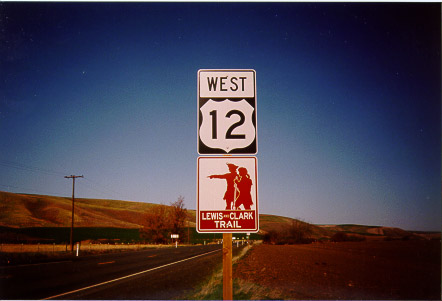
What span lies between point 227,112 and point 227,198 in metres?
0.86

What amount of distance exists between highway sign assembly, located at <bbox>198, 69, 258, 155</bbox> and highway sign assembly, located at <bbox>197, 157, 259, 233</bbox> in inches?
8.1

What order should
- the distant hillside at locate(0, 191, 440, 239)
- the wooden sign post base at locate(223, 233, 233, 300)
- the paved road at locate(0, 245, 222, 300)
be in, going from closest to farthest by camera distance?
the wooden sign post base at locate(223, 233, 233, 300) → the paved road at locate(0, 245, 222, 300) → the distant hillside at locate(0, 191, 440, 239)

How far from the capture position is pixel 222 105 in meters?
3.31

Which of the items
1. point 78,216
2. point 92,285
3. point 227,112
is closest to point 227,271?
point 227,112

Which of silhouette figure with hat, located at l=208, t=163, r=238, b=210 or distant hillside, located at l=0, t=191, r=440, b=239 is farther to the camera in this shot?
distant hillside, located at l=0, t=191, r=440, b=239

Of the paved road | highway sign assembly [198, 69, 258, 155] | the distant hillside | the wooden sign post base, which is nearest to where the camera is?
the wooden sign post base

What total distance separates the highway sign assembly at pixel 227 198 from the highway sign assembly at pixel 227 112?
21 cm

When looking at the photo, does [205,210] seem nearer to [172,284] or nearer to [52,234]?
[172,284]

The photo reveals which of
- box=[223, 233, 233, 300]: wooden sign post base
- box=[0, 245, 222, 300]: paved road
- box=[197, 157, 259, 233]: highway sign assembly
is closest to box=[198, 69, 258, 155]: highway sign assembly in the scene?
box=[197, 157, 259, 233]: highway sign assembly

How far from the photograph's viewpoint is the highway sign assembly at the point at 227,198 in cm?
314

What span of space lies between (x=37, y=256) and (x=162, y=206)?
179 feet

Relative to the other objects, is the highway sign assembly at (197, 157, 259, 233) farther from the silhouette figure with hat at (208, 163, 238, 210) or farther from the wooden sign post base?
the wooden sign post base

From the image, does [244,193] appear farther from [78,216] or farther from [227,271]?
[78,216]

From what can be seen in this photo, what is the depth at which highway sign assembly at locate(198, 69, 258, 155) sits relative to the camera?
3.25m
